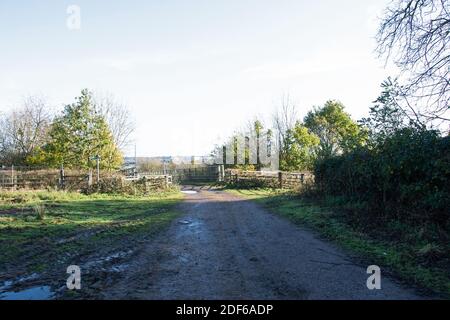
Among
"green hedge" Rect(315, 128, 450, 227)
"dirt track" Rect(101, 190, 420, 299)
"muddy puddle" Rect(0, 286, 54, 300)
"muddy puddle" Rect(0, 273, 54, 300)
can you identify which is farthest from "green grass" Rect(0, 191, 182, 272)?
"green hedge" Rect(315, 128, 450, 227)

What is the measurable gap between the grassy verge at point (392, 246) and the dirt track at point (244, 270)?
47 cm

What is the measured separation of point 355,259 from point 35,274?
556cm

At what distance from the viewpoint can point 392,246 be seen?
8.09 m

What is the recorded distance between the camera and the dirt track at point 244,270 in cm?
523

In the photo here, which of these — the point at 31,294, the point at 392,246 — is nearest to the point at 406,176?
the point at 392,246

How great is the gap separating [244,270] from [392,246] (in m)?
3.62

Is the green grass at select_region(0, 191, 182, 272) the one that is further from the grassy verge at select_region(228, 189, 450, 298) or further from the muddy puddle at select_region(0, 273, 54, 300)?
the grassy verge at select_region(228, 189, 450, 298)

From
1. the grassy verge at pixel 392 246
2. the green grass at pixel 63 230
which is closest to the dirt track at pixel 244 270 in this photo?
the grassy verge at pixel 392 246

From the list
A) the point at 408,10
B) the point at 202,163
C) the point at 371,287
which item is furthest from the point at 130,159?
the point at 371,287

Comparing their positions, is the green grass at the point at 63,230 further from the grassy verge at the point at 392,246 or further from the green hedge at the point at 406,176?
the green hedge at the point at 406,176

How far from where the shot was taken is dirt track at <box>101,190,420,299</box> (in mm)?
5230
